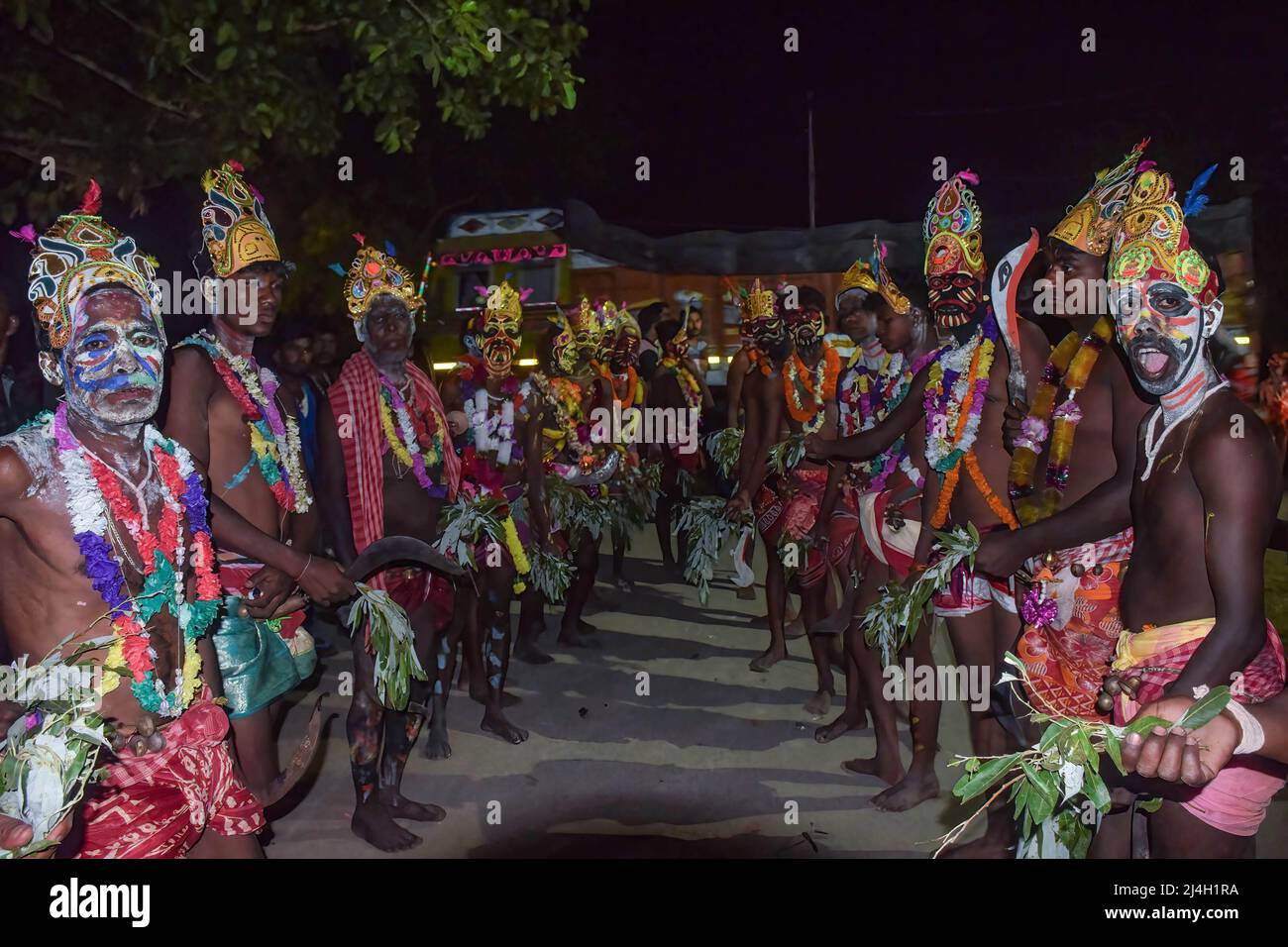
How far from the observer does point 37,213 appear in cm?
823

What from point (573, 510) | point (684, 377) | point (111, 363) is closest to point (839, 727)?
point (573, 510)

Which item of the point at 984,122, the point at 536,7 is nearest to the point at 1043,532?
the point at 536,7

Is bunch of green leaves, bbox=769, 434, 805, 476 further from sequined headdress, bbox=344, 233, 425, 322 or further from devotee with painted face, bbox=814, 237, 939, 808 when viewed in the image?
sequined headdress, bbox=344, 233, 425, 322

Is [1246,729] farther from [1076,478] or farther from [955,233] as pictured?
[955,233]

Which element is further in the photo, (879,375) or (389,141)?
(389,141)

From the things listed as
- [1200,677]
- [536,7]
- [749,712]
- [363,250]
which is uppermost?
[536,7]

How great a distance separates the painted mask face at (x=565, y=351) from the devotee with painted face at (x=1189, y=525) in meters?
7.29

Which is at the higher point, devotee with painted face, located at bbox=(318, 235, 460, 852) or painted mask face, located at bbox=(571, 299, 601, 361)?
painted mask face, located at bbox=(571, 299, 601, 361)

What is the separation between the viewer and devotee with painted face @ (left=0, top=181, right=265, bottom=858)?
313cm

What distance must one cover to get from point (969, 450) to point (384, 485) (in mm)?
2909

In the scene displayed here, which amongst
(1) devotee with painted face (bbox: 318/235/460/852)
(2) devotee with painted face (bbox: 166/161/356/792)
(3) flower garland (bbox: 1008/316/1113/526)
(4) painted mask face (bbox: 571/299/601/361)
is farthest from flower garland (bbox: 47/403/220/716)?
(4) painted mask face (bbox: 571/299/601/361)

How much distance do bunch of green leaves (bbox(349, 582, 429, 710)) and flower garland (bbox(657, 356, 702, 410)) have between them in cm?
833
